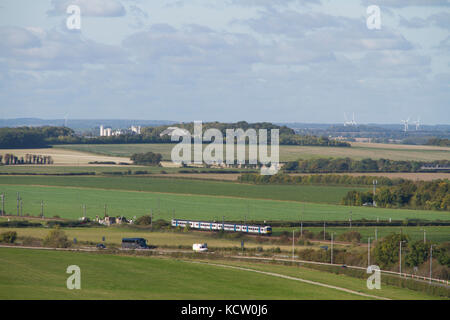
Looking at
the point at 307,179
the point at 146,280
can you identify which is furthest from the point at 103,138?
the point at 146,280

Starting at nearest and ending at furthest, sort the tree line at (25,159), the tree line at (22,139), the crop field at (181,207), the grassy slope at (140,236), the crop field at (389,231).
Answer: the grassy slope at (140,236)
the crop field at (389,231)
the crop field at (181,207)
the tree line at (25,159)
the tree line at (22,139)

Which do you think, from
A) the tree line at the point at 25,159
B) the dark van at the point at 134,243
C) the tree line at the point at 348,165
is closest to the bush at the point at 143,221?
the dark van at the point at 134,243

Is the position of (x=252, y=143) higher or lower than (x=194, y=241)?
higher

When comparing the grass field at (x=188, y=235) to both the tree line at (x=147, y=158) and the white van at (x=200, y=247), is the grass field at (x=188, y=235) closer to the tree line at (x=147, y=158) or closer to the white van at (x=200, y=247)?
the white van at (x=200, y=247)

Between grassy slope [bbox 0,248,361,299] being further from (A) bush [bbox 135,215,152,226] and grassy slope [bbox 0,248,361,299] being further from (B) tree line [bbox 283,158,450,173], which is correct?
(B) tree line [bbox 283,158,450,173]

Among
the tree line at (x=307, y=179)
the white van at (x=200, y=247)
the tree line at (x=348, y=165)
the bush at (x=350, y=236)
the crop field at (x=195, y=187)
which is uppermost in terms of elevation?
the tree line at (x=348, y=165)

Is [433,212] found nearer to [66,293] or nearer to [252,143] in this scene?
[66,293]
